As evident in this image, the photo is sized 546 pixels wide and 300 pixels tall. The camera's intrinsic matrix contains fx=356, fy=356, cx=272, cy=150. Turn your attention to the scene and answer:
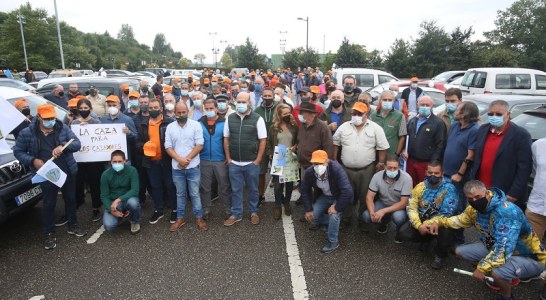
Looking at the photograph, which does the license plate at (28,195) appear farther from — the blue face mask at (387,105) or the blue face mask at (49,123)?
the blue face mask at (387,105)

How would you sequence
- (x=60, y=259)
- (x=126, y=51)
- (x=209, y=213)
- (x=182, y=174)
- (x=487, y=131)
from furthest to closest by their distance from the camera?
(x=126, y=51) → (x=209, y=213) → (x=182, y=174) → (x=60, y=259) → (x=487, y=131)

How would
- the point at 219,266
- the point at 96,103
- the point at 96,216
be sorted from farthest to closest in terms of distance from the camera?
the point at 96,103, the point at 96,216, the point at 219,266

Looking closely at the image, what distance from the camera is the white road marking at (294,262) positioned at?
3.66 meters

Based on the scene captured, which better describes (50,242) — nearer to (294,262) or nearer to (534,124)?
(294,262)

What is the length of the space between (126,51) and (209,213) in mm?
103548

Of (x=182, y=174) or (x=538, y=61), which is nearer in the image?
(x=182, y=174)

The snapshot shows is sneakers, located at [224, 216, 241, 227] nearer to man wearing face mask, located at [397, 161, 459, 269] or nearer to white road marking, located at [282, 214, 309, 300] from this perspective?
white road marking, located at [282, 214, 309, 300]

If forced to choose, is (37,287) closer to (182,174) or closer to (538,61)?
(182,174)

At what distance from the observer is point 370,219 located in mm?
4730

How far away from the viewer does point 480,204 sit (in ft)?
11.0

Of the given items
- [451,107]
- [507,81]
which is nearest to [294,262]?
[451,107]

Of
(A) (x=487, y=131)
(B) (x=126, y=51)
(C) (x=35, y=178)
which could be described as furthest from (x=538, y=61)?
(B) (x=126, y=51)

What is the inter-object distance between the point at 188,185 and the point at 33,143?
6.67 ft

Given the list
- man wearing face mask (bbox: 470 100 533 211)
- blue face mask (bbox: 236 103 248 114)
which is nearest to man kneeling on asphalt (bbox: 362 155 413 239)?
man wearing face mask (bbox: 470 100 533 211)
